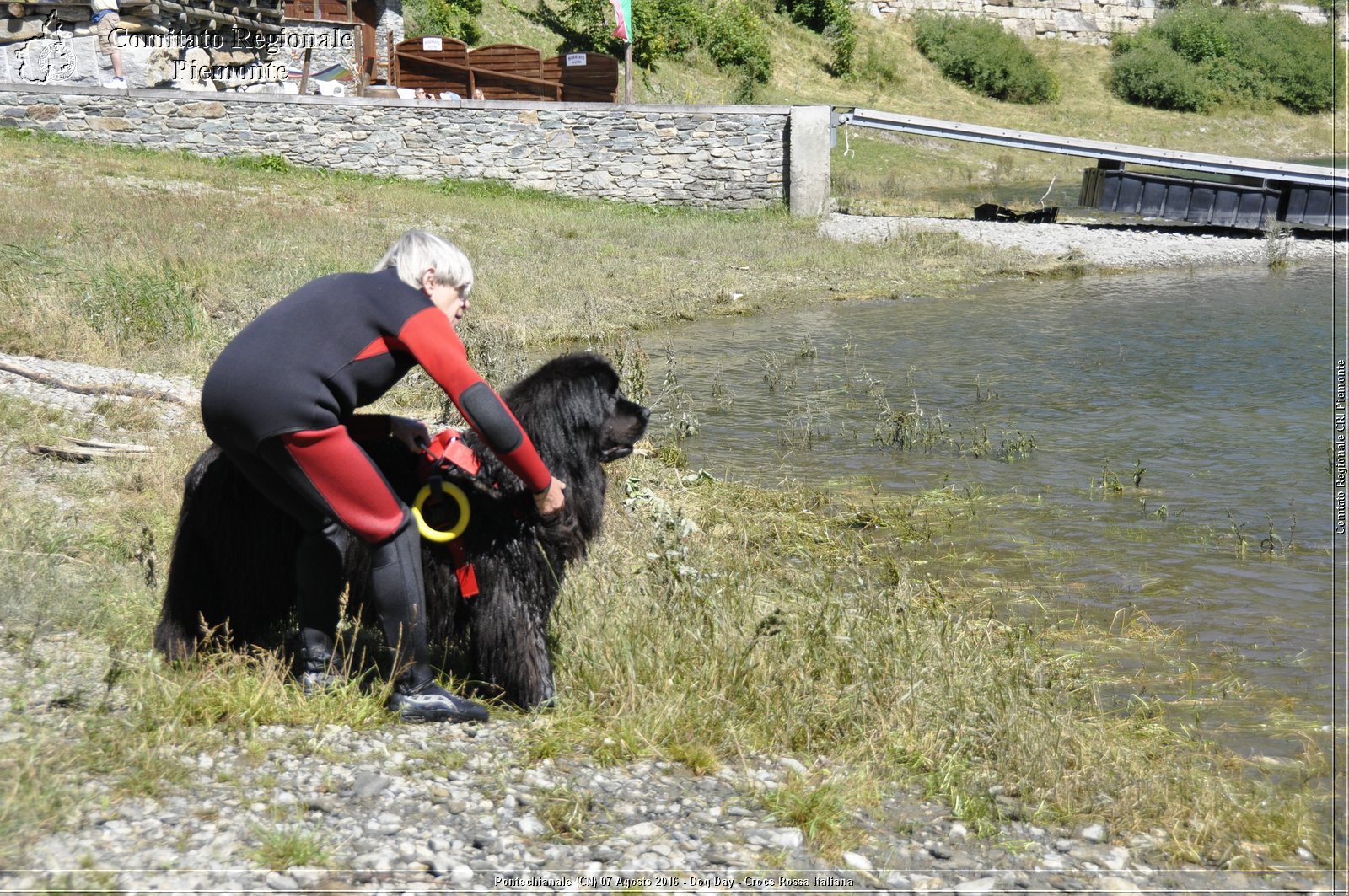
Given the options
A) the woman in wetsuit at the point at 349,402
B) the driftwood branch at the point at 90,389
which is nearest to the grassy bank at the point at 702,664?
the driftwood branch at the point at 90,389

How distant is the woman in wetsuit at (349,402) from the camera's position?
3783 mm

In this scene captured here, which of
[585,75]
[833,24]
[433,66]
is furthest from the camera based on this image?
[833,24]

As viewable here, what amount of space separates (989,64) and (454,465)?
180 feet

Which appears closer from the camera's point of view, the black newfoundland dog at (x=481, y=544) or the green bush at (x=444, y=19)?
the black newfoundland dog at (x=481, y=544)

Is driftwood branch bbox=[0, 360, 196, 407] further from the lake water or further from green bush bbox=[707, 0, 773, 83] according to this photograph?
green bush bbox=[707, 0, 773, 83]

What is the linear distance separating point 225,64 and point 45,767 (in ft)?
100

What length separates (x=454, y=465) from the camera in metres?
4.40

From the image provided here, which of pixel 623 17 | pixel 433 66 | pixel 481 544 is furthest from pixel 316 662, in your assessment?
pixel 433 66

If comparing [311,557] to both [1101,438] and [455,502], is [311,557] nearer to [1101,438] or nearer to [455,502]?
[455,502]

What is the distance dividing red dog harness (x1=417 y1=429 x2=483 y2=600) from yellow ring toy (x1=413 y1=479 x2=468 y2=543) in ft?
0.10

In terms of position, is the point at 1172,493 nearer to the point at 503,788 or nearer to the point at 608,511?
the point at 608,511

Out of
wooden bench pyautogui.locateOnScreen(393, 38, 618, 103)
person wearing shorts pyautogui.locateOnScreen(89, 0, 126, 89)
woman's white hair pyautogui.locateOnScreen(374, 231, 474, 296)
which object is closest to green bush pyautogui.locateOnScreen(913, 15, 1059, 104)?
wooden bench pyautogui.locateOnScreen(393, 38, 618, 103)

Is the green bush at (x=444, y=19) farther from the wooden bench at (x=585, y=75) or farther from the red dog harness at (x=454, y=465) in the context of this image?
the red dog harness at (x=454, y=465)

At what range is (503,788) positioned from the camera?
3947 millimetres
